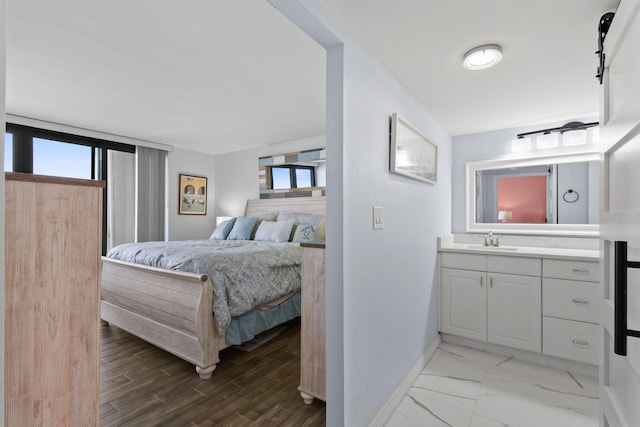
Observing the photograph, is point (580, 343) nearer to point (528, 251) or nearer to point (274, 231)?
point (528, 251)

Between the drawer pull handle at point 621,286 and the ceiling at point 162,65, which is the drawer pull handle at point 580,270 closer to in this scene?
the drawer pull handle at point 621,286

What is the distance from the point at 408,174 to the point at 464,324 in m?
1.62

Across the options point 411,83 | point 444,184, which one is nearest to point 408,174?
point 411,83

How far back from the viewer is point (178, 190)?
16.9ft

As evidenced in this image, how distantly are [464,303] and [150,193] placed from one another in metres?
4.67

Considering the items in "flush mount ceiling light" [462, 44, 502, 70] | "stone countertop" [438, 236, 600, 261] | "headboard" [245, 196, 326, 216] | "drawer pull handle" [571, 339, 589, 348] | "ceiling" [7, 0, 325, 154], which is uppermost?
"ceiling" [7, 0, 325, 154]

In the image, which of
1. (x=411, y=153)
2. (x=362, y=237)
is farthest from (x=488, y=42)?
(x=362, y=237)

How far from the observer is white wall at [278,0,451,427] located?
1.41 metres

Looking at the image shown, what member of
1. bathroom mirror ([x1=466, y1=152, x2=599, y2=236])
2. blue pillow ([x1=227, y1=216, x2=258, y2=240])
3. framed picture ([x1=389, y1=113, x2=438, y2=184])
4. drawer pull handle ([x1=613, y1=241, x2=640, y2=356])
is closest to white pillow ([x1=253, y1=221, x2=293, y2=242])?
blue pillow ([x1=227, y1=216, x2=258, y2=240])

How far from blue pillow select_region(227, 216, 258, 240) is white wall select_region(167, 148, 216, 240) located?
1349 mm

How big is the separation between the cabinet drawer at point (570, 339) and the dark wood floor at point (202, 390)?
1.90 meters

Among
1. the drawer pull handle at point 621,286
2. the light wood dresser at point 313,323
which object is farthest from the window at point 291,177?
the drawer pull handle at point 621,286

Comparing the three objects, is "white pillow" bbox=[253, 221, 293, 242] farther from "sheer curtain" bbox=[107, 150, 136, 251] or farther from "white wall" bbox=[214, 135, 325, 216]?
"sheer curtain" bbox=[107, 150, 136, 251]

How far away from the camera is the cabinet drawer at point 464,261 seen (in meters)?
2.64
